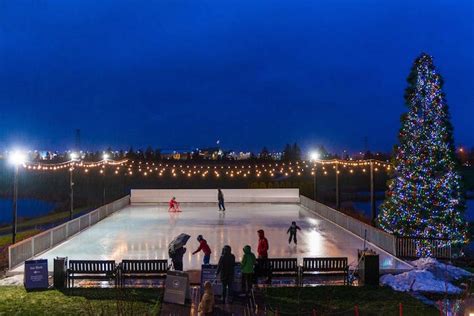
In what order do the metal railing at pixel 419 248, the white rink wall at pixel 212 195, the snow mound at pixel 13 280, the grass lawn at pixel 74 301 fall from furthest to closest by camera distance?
the white rink wall at pixel 212 195 → the metal railing at pixel 419 248 → the snow mound at pixel 13 280 → the grass lawn at pixel 74 301

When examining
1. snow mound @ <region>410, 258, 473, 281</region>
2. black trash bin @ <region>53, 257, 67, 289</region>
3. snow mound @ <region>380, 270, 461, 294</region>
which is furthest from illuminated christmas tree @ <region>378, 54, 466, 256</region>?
black trash bin @ <region>53, 257, 67, 289</region>

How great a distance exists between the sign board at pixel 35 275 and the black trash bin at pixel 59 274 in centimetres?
28

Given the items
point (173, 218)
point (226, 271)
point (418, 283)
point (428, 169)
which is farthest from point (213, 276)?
point (173, 218)

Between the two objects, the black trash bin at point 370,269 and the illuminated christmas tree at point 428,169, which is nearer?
the black trash bin at point 370,269

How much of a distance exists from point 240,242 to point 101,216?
11293mm

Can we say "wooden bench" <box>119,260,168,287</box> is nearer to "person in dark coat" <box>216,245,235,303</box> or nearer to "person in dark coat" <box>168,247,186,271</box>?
"person in dark coat" <box>168,247,186,271</box>

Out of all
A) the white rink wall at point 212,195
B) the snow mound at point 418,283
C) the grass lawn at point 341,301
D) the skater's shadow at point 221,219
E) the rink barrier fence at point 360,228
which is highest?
the white rink wall at point 212,195

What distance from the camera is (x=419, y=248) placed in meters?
19.0

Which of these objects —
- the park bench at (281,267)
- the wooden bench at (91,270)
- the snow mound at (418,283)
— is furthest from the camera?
the park bench at (281,267)

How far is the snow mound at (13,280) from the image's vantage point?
15.3 metres

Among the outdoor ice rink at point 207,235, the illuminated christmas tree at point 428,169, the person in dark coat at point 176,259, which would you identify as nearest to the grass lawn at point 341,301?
the person in dark coat at point 176,259

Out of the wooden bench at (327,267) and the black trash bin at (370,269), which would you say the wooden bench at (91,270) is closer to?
the wooden bench at (327,267)

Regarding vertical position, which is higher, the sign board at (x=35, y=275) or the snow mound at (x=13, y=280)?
the sign board at (x=35, y=275)

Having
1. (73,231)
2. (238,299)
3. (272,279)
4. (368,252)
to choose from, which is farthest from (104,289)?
(73,231)
